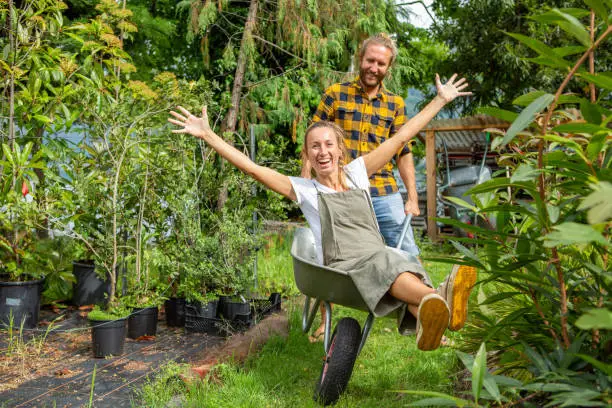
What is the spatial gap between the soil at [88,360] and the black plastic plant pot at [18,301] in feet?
0.31

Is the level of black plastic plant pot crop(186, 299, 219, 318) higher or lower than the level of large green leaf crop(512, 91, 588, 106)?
lower

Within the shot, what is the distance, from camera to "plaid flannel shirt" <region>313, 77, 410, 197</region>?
323 centimetres

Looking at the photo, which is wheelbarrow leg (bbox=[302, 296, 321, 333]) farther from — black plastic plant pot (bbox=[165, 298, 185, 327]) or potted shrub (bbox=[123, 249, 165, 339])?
black plastic plant pot (bbox=[165, 298, 185, 327])

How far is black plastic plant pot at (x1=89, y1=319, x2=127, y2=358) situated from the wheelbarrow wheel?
140 cm

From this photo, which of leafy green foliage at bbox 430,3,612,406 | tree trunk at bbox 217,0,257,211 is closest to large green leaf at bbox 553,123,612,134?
leafy green foliage at bbox 430,3,612,406

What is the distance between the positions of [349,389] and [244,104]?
14.6 ft

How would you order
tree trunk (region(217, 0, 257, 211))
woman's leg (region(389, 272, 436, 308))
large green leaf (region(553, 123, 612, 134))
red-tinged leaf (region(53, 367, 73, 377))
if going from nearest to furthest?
large green leaf (region(553, 123, 612, 134)) → woman's leg (region(389, 272, 436, 308)) → red-tinged leaf (region(53, 367, 73, 377)) → tree trunk (region(217, 0, 257, 211))

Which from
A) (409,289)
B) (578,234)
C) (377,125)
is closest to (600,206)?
(578,234)

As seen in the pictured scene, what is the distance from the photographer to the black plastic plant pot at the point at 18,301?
3637 millimetres

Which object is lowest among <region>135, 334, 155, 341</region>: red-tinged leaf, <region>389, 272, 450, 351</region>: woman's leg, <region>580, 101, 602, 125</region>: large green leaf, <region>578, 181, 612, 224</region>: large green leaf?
<region>135, 334, 155, 341</region>: red-tinged leaf

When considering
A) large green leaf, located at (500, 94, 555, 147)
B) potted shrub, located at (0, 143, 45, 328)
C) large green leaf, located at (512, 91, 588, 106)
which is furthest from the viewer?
potted shrub, located at (0, 143, 45, 328)

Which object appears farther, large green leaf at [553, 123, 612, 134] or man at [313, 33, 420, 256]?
man at [313, 33, 420, 256]

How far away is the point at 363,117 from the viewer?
3236 millimetres

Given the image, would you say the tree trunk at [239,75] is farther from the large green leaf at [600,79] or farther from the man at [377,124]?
the large green leaf at [600,79]
